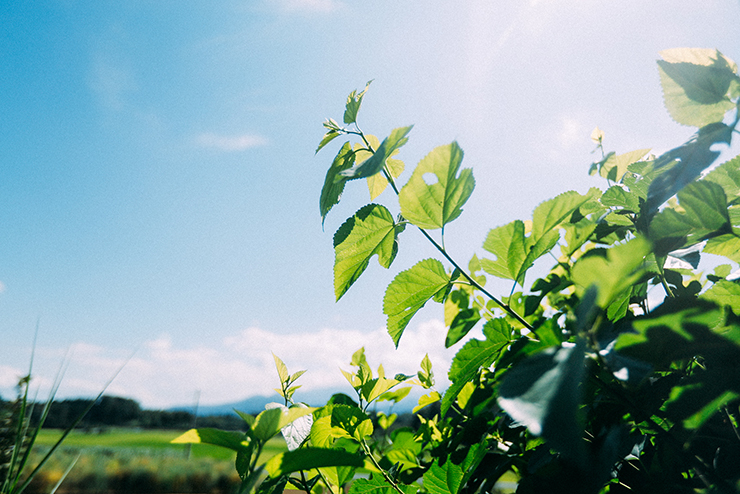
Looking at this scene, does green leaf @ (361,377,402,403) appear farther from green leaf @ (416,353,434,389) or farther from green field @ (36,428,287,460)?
green field @ (36,428,287,460)

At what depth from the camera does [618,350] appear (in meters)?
0.26

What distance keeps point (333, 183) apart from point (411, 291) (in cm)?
15

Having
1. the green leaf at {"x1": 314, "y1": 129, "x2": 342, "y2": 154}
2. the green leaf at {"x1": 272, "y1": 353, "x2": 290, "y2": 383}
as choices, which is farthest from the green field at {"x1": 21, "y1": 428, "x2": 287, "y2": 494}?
the green leaf at {"x1": 314, "y1": 129, "x2": 342, "y2": 154}

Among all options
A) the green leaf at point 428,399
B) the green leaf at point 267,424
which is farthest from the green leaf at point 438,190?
the green leaf at point 428,399

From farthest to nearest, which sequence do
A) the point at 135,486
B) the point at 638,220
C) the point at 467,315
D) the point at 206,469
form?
the point at 206,469, the point at 135,486, the point at 467,315, the point at 638,220

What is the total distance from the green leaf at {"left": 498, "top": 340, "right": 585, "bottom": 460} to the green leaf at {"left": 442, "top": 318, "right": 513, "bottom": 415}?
0.59 ft

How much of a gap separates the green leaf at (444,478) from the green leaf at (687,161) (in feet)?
1.09

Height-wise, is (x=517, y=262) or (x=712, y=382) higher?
(x=517, y=262)

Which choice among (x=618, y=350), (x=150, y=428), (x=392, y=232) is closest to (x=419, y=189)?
(x=392, y=232)

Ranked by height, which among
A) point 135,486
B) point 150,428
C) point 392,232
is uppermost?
point 392,232

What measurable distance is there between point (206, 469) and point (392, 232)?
1041cm

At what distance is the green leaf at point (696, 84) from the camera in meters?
0.36

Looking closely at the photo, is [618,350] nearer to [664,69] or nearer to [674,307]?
[674,307]

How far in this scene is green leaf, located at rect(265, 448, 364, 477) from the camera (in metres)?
0.26
